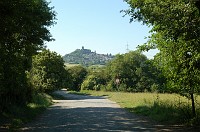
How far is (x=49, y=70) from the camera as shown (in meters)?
59.3

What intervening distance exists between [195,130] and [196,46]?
3.87m

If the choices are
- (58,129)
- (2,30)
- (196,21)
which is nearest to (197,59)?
(196,21)

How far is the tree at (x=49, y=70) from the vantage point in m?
57.1

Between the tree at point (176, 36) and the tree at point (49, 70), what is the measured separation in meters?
40.1

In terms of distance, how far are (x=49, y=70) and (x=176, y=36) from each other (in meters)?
48.3

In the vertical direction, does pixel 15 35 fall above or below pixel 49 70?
below

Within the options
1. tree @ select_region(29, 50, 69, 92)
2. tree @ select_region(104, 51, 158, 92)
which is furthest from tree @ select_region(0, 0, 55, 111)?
tree @ select_region(104, 51, 158, 92)

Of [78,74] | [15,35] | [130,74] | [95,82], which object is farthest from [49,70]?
[78,74]

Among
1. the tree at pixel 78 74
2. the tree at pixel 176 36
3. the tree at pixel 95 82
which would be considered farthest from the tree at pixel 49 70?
the tree at pixel 78 74

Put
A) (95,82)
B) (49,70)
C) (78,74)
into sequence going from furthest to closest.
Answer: (78,74)
(95,82)
(49,70)

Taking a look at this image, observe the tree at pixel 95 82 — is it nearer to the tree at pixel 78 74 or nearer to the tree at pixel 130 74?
Answer: the tree at pixel 130 74

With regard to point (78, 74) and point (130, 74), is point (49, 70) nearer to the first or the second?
point (130, 74)

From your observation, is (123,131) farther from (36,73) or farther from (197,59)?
(36,73)

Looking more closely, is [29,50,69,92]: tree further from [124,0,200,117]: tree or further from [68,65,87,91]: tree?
[68,65,87,91]: tree
